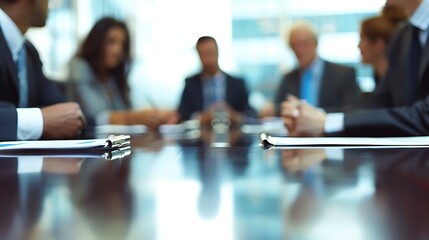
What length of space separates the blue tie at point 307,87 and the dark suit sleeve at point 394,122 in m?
1.43

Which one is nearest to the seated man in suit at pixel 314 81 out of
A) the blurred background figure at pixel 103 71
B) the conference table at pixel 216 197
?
the blurred background figure at pixel 103 71

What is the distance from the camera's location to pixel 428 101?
889 mm

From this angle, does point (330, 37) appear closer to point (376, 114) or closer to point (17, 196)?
point (376, 114)

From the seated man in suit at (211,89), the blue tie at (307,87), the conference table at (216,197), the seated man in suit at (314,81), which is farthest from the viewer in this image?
the seated man in suit at (211,89)

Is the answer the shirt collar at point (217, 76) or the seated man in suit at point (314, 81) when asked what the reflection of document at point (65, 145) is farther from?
the shirt collar at point (217, 76)

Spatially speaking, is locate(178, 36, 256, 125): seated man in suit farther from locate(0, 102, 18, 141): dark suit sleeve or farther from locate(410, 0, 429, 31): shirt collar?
locate(0, 102, 18, 141): dark suit sleeve

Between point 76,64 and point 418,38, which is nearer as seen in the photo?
point 418,38

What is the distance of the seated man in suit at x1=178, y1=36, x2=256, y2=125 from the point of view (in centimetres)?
249

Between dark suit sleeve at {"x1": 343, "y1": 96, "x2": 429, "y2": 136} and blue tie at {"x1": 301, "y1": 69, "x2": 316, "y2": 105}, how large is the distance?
4.68 feet

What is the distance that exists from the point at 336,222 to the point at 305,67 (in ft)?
7.36

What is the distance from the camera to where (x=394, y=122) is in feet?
2.88

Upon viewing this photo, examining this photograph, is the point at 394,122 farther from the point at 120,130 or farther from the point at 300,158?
the point at 120,130

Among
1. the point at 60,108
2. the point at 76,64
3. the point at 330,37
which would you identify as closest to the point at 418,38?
the point at 60,108

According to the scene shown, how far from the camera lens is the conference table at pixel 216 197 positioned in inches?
9.5
